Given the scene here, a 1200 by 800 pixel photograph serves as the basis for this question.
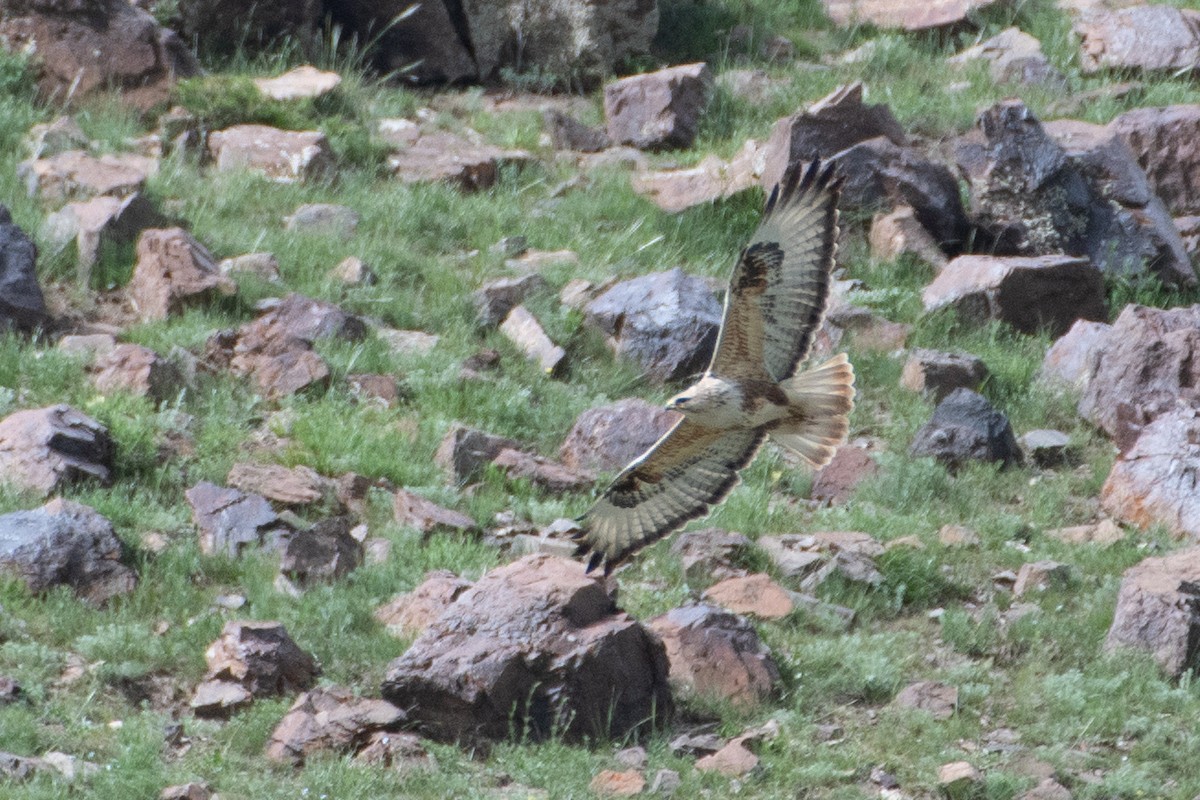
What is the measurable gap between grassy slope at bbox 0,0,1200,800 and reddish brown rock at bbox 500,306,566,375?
84 mm

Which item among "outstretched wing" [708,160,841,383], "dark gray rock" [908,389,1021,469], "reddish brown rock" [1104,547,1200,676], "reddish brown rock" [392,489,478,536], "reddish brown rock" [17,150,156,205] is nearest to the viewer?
"outstretched wing" [708,160,841,383]

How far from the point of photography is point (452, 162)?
11164mm

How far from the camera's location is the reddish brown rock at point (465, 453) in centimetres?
823

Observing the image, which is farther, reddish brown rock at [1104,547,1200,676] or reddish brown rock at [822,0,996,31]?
reddish brown rock at [822,0,996,31]

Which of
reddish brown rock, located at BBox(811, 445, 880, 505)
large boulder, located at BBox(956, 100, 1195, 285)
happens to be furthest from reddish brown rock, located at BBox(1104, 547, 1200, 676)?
large boulder, located at BBox(956, 100, 1195, 285)

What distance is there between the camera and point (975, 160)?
11.2 m

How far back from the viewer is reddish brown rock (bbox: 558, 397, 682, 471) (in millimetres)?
8461

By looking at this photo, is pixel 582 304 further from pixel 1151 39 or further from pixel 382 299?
pixel 1151 39

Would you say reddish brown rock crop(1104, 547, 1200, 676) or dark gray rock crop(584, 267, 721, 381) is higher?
dark gray rock crop(584, 267, 721, 381)

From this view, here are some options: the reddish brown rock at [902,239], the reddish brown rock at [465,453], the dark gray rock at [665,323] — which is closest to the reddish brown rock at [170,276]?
the reddish brown rock at [465,453]

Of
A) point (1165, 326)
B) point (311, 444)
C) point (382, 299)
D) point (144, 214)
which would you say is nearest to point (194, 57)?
point (144, 214)

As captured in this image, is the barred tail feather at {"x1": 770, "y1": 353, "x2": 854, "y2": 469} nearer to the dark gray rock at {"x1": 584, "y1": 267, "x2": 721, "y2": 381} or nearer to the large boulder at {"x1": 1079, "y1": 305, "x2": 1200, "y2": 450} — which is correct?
the dark gray rock at {"x1": 584, "y1": 267, "x2": 721, "y2": 381}

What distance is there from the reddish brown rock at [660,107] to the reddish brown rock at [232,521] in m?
4.97

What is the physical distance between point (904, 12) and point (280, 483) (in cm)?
750
